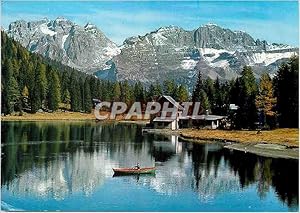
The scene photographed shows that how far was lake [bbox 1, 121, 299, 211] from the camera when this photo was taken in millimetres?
15156

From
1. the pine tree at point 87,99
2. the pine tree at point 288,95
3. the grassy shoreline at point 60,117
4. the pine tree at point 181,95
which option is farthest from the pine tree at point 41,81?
the pine tree at point 288,95

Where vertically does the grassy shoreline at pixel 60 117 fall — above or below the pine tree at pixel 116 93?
below

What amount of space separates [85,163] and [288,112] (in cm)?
1030

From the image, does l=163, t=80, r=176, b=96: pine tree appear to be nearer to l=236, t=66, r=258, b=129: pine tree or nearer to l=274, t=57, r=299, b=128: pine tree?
l=236, t=66, r=258, b=129: pine tree

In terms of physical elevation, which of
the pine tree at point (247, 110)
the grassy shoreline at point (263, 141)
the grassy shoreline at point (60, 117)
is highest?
the pine tree at point (247, 110)

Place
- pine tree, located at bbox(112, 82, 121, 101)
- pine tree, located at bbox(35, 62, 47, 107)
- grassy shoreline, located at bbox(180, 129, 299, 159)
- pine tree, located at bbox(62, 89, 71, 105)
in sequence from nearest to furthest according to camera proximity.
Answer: grassy shoreline, located at bbox(180, 129, 299, 159)
pine tree, located at bbox(35, 62, 47, 107)
pine tree, located at bbox(112, 82, 121, 101)
pine tree, located at bbox(62, 89, 71, 105)

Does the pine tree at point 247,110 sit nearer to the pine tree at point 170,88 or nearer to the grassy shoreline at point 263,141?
the grassy shoreline at point 263,141

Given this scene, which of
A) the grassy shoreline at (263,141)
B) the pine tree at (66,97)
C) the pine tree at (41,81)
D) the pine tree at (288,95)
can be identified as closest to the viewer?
the grassy shoreline at (263,141)

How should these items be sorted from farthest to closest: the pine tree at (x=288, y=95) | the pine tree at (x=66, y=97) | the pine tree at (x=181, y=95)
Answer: the pine tree at (x=66, y=97) → the pine tree at (x=181, y=95) → the pine tree at (x=288, y=95)

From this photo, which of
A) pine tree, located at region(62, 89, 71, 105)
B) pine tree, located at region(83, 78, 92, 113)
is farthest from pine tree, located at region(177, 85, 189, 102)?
pine tree, located at region(62, 89, 71, 105)

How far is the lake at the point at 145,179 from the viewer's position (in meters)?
15.2

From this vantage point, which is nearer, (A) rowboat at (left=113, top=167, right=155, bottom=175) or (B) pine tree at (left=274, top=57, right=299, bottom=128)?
(A) rowboat at (left=113, top=167, right=155, bottom=175)

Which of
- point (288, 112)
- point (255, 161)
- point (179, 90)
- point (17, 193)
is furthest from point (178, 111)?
point (17, 193)

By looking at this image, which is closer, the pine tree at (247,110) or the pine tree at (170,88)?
the pine tree at (247,110)
